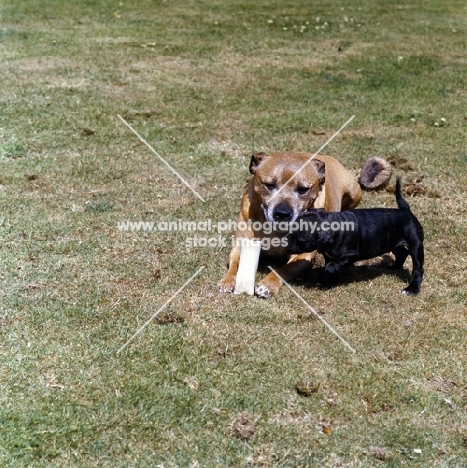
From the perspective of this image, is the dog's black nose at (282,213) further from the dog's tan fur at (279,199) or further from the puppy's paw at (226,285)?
the puppy's paw at (226,285)

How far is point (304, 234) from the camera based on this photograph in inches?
202

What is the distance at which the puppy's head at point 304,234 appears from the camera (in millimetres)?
5129

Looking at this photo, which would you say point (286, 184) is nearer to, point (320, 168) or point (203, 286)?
point (320, 168)

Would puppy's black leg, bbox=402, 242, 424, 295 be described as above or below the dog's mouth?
below

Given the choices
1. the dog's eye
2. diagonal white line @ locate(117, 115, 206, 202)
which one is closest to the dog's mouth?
the dog's eye

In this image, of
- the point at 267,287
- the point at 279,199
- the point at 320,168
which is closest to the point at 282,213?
the point at 279,199

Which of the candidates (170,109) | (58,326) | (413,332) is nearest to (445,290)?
(413,332)

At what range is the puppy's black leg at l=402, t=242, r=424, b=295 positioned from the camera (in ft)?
17.5

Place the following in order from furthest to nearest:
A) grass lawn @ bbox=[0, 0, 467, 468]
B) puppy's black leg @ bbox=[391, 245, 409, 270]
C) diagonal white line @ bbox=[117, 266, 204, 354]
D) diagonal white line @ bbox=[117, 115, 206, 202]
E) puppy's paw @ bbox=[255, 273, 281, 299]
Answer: diagonal white line @ bbox=[117, 115, 206, 202]
puppy's black leg @ bbox=[391, 245, 409, 270]
puppy's paw @ bbox=[255, 273, 281, 299]
diagonal white line @ bbox=[117, 266, 204, 354]
grass lawn @ bbox=[0, 0, 467, 468]

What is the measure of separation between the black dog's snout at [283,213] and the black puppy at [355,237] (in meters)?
0.08

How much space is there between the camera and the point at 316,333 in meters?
4.79

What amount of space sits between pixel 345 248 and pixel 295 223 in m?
0.44

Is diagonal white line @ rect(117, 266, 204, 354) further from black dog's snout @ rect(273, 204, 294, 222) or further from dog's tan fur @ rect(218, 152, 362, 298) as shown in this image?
black dog's snout @ rect(273, 204, 294, 222)

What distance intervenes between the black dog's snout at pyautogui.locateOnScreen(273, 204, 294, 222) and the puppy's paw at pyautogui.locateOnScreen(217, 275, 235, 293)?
0.61 meters
